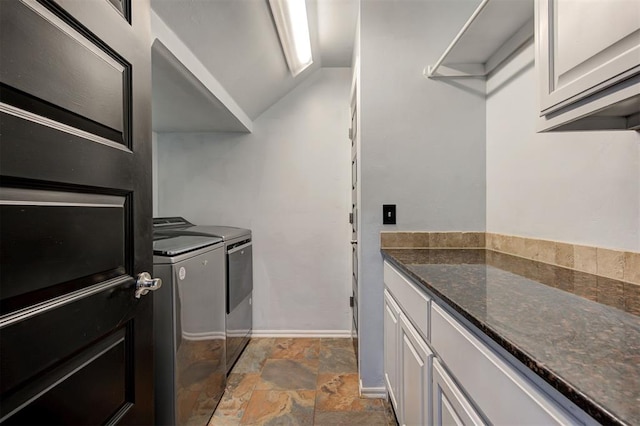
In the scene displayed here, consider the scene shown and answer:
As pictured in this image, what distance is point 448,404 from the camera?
3.03 feet

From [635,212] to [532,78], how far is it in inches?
30.0

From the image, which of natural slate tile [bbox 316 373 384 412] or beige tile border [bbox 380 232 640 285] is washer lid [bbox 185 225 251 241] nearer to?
beige tile border [bbox 380 232 640 285]

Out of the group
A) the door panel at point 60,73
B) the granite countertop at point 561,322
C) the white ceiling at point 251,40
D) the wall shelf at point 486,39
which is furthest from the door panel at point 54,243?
the wall shelf at point 486,39

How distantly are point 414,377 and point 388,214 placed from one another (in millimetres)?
920

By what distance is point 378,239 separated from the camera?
190 centimetres

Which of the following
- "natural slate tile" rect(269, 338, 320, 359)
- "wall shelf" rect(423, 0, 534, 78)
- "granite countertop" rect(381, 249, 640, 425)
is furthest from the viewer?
"natural slate tile" rect(269, 338, 320, 359)

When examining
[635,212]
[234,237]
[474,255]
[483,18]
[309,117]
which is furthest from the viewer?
[309,117]

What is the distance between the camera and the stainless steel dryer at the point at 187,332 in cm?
139

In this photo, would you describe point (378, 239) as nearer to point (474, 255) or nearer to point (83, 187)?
point (474, 255)

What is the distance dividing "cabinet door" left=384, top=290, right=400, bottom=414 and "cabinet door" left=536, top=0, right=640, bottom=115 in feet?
3.57

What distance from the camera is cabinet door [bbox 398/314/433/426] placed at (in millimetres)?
1097

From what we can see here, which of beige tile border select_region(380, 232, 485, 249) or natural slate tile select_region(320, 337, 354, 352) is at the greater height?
beige tile border select_region(380, 232, 485, 249)

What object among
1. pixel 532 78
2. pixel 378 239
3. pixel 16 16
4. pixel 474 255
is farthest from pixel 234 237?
pixel 532 78

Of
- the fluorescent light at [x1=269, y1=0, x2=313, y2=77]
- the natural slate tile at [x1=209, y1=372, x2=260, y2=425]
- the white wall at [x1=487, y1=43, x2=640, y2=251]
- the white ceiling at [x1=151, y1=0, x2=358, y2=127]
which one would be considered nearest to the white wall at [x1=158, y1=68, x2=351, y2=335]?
the white ceiling at [x1=151, y1=0, x2=358, y2=127]
